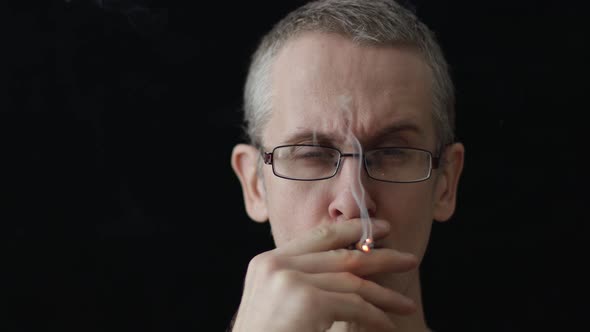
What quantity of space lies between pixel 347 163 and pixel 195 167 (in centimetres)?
101

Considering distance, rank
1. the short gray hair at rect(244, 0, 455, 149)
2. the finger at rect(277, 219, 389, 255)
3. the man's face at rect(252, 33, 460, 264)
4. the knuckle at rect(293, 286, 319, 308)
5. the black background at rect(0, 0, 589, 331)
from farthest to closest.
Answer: the black background at rect(0, 0, 589, 331) → the short gray hair at rect(244, 0, 455, 149) → the man's face at rect(252, 33, 460, 264) → the finger at rect(277, 219, 389, 255) → the knuckle at rect(293, 286, 319, 308)

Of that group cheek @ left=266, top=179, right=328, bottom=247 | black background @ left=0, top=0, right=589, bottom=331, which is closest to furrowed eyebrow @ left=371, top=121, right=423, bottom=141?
cheek @ left=266, top=179, right=328, bottom=247

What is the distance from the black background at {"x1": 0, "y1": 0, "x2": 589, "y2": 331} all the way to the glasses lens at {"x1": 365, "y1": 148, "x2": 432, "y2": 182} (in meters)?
0.82

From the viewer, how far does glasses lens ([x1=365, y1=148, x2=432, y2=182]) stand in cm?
204

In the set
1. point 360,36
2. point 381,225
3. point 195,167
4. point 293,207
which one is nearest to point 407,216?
point 381,225

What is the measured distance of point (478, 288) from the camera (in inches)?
112

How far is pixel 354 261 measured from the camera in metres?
1.83

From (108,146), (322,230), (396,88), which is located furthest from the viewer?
(108,146)

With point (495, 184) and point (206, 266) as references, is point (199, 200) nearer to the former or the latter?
point (206, 266)

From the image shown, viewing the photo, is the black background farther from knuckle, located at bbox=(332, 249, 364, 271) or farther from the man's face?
knuckle, located at bbox=(332, 249, 364, 271)

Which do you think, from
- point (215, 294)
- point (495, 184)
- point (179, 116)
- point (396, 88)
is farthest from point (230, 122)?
point (495, 184)

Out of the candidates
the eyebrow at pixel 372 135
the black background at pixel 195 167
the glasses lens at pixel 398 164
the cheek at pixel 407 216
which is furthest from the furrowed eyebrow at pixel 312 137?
the black background at pixel 195 167

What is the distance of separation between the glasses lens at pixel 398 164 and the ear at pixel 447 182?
0.21 m

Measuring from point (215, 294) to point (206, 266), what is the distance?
137mm
